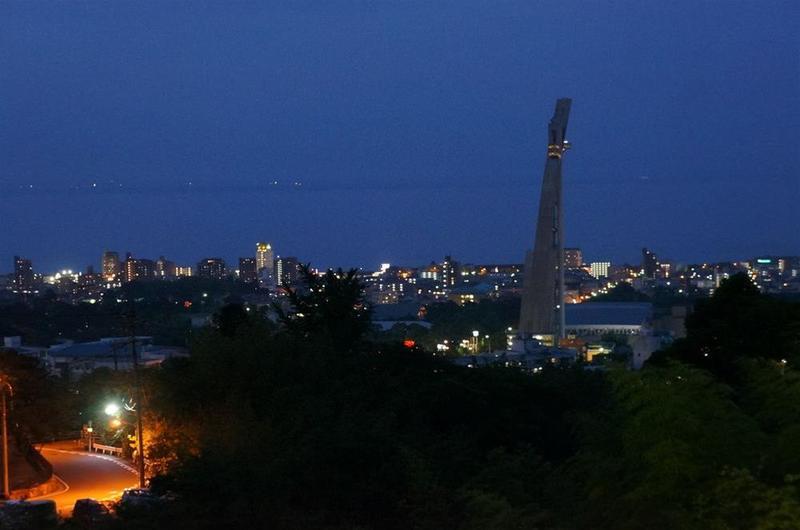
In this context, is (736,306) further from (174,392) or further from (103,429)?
(103,429)

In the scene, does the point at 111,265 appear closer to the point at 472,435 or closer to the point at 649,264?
the point at 649,264

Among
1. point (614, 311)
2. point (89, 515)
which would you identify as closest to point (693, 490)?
point (89, 515)

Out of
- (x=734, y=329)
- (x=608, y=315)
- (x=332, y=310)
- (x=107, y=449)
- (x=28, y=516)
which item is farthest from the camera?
(x=608, y=315)

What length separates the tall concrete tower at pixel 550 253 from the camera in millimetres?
33562

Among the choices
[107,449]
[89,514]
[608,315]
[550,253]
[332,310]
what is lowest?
[107,449]

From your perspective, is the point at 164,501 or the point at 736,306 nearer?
the point at 164,501

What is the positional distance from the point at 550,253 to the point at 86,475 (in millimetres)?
19727

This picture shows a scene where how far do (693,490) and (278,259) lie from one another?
71.5m

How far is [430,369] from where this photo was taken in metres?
16.8

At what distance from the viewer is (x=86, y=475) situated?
57.5 feet

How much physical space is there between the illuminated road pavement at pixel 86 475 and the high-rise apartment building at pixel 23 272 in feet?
179

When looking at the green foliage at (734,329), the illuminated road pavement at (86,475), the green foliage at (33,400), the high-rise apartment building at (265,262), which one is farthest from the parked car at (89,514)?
the high-rise apartment building at (265,262)

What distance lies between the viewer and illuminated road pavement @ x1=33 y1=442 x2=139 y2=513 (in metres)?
15.1

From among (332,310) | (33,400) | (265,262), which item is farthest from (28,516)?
(265,262)
